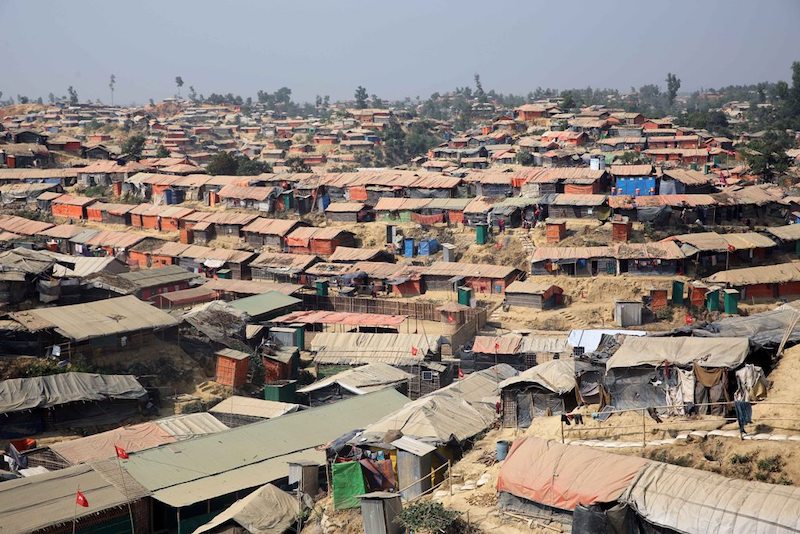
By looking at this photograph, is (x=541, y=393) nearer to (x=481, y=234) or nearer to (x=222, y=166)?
(x=481, y=234)

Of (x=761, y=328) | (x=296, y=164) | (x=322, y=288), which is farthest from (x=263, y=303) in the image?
(x=296, y=164)

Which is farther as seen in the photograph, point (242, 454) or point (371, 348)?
point (371, 348)

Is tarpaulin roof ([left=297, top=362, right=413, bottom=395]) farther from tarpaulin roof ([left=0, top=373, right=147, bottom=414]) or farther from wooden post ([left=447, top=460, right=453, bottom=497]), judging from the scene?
wooden post ([left=447, top=460, right=453, bottom=497])

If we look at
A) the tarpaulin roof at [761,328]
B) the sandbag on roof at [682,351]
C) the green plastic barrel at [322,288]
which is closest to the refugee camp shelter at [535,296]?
the green plastic barrel at [322,288]

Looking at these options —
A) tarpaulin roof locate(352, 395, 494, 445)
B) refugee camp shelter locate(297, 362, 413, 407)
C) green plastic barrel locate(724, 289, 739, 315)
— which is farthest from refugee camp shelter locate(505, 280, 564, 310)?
tarpaulin roof locate(352, 395, 494, 445)

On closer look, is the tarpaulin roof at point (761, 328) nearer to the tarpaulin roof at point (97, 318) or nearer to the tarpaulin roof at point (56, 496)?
the tarpaulin roof at point (56, 496)

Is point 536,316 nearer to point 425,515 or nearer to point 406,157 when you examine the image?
point 425,515

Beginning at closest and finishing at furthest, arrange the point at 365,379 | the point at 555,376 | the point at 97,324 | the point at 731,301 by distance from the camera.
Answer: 1. the point at 555,376
2. the point at 365,379
3. the point at 97,324
4. the point at 731,301
